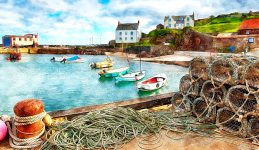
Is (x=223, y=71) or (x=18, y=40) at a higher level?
(x=18, y=40)

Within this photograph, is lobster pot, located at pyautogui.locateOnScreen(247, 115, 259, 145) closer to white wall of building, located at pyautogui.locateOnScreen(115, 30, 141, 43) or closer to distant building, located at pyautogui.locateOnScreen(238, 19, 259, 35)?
distant building, located at pyautogui.locateOnScreen(238, 19, 259, 35)

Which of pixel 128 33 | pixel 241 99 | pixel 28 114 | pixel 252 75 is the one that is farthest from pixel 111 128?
pixel 128 33

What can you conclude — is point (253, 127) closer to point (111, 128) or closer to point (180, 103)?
point (180, 103)

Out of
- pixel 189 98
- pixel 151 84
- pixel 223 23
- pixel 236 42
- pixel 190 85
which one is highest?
pixel 223 23

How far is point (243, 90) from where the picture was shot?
15.8 feet


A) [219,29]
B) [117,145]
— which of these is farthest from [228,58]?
[219,29]

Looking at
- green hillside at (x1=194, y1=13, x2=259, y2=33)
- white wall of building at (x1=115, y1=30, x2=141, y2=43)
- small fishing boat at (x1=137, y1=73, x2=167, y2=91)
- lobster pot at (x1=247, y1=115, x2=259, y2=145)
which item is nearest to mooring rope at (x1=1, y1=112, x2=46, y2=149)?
lobster pot at (x1=247, y1=115, x2=259, y2=145)

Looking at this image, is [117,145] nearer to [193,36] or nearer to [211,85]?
[211,85]

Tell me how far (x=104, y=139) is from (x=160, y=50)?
2595 inches

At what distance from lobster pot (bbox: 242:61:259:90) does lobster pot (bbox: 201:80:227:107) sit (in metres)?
0.51

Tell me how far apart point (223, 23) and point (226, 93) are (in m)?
92.3

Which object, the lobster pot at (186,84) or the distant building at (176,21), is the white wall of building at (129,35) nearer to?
the distant building at (176,21)

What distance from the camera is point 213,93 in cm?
510

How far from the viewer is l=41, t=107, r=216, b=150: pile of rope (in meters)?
4.19
